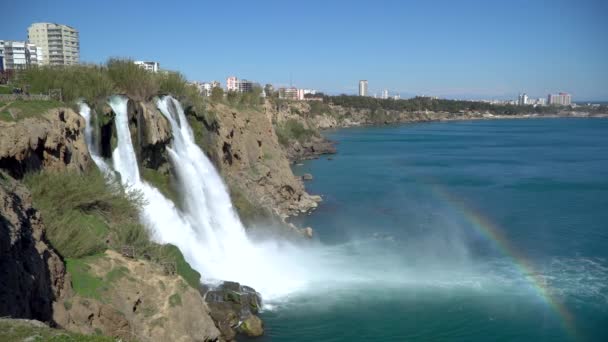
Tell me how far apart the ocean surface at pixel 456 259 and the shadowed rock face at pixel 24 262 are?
20.7ft

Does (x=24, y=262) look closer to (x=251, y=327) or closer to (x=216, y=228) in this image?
(x=251, y=327)

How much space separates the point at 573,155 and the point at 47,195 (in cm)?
5360

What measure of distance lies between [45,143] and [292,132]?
153 ft

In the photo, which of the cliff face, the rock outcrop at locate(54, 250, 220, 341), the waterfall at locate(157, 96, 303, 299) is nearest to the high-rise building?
the cliff face

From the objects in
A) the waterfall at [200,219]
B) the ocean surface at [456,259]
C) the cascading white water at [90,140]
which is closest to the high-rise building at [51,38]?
the ocean surface at [456,259]

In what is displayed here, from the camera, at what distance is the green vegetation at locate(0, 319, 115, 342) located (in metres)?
5.64

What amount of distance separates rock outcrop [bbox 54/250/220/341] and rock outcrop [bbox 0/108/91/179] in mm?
2608

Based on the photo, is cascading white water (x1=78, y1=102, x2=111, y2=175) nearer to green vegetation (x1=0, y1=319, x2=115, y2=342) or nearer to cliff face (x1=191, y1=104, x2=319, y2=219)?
cliff face (x1=191, y1=104, x2=319, y2=219)

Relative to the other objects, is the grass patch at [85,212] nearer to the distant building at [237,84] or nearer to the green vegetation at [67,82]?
the green vegetation at [67,82]

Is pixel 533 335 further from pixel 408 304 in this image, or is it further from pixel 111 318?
pixel 111 318

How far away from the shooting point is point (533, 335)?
47.1ft

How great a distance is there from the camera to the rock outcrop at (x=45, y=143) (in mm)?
10805

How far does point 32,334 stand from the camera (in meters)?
5.75

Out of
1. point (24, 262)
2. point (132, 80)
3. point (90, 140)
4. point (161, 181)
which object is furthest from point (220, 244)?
point (24, 262)
